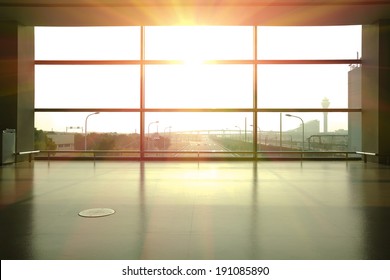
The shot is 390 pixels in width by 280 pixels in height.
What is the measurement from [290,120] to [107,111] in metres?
6.50

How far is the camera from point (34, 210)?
14.0 feet

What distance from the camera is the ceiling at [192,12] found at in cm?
867

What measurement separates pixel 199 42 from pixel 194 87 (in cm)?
159

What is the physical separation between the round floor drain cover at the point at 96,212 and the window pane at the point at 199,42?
330 inches

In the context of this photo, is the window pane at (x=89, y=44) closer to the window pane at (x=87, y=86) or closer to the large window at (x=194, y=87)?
the large window at (x=194, y=87)

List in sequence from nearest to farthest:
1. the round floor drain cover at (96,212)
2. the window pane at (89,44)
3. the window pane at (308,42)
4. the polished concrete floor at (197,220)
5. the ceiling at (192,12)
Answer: the polished concrete floor at (197,220)
the round floor drain cover at (96,212)
the ceiling at (192,12)
the window pane at (308,42)
the window pane at (89,44)

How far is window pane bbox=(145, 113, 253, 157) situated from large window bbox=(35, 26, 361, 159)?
0.04 metres

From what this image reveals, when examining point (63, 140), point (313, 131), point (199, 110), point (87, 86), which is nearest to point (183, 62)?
point (199, 110)

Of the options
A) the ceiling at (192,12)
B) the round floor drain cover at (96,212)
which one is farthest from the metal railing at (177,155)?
the round floor drain cover at (96,212)

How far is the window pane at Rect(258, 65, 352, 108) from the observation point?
38.2 feet

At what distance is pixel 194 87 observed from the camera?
12.0 meters

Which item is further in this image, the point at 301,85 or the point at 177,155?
the point at 177,155

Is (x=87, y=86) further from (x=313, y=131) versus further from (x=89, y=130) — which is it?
(x=313, y=131)
